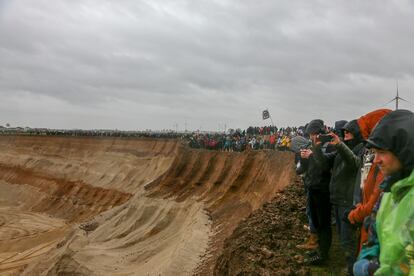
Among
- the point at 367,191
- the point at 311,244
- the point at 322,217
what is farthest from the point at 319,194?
the point at 367,191

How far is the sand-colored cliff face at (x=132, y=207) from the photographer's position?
54.3ft

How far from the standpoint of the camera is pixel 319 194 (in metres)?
7.23

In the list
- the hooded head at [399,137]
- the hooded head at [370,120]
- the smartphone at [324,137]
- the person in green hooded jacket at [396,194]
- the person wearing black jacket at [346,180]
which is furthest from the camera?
the smartphone at [324,137]

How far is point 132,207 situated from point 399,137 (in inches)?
971

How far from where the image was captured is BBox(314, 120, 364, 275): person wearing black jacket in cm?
578

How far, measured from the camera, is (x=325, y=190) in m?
7.11

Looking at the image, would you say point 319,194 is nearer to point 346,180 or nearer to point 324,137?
point 324,137

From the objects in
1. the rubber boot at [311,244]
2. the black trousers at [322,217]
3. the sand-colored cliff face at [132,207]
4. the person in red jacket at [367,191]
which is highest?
the person in red jacket at [367,191]

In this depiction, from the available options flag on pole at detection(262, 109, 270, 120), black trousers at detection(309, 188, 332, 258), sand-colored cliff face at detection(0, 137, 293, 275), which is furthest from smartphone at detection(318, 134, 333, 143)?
flag on pole at detection(262, 109, 270, 120)

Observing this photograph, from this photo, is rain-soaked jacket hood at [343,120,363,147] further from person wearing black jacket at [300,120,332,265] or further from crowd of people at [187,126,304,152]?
crowd of people at [187,126,304,152]

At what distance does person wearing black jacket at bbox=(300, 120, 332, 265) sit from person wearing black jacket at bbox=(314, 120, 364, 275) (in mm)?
Result: 791

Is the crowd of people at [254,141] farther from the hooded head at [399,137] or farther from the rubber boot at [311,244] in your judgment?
the hooded head at [399,137]

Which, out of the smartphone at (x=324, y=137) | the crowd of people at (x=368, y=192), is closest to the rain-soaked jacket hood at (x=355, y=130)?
the crowd of people at (x=368, y=192)

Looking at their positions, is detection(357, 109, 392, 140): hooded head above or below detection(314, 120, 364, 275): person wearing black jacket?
above
